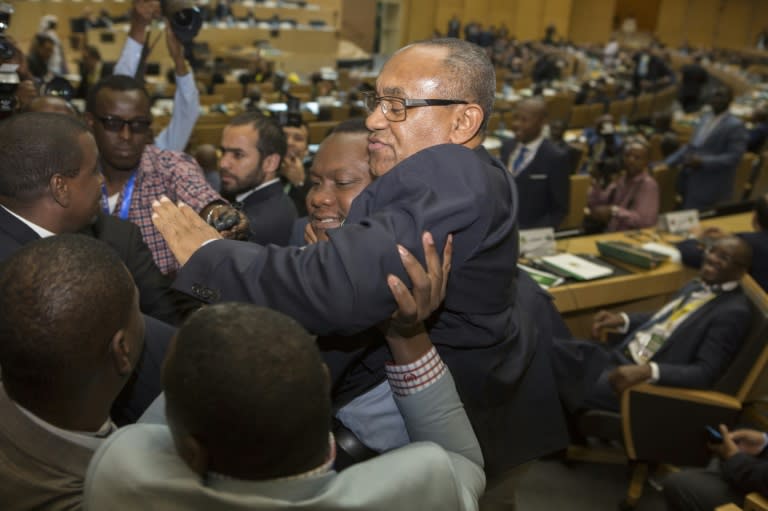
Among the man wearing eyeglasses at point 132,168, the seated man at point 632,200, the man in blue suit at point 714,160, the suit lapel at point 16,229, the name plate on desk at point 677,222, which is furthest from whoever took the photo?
the man in blue suit at point 714,160

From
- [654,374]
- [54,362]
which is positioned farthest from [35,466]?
[654,374]

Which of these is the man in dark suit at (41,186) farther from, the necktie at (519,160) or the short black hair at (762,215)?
the short black hair at (762,215)

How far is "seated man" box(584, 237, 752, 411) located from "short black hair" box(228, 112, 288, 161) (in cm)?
183

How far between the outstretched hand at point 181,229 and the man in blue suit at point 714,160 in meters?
5.76

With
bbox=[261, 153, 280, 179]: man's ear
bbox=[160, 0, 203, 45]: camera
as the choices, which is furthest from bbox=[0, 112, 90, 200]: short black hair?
bbox=[160, 0, 203, 45]: camera

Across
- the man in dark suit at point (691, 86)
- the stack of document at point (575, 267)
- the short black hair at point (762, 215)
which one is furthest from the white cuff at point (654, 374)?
the man in dark suit at point (691, 86)

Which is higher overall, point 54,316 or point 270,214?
point 54,316

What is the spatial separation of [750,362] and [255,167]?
2323 millimetres

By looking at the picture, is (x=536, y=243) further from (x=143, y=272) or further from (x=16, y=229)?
(x=16, y=229)

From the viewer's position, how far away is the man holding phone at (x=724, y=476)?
2.41 metres

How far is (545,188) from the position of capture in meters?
4.62

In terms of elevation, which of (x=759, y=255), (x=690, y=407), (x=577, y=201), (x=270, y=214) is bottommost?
(x=690, y=407)

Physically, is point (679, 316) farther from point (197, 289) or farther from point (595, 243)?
point (197, 289)

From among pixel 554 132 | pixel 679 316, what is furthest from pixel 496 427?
pixel 554 132
